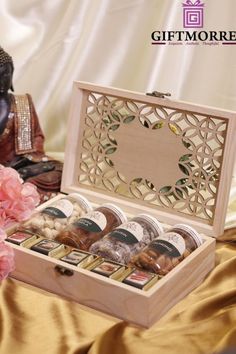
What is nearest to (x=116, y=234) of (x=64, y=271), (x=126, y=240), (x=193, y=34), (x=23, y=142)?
(x=126, y=240)

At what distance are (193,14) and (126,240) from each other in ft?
2.18

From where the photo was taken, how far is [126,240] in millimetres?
1030

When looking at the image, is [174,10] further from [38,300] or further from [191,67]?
[38,300]

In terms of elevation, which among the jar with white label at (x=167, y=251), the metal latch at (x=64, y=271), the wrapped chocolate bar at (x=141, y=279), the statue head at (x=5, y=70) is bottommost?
the metal latch at (x=64, y=271)

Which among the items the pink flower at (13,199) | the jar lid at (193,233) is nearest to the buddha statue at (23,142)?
the pink flower at (13,199)

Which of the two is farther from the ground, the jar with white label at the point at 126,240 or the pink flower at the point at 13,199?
the pink flower at the point at 13,199

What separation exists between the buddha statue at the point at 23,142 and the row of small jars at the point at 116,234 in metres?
0.20

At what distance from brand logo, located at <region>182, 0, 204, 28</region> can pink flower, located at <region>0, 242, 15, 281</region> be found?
2.50ft

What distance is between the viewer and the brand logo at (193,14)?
1454 mm

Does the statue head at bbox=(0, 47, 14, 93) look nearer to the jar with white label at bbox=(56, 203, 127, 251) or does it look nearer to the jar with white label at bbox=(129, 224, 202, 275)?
the jar with white label at bbox=(56, 203, 127, 251)

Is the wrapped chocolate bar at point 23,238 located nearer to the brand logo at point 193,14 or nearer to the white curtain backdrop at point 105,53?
the white curtain backdrop at point 105,53

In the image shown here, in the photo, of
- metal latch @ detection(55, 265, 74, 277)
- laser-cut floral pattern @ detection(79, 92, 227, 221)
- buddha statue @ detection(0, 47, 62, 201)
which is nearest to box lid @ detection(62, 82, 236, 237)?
laser-cut floral pattern @ detection(79, 92, 227, 221)

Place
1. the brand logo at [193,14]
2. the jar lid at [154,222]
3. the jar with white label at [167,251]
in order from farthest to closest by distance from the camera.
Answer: the brand logo at [193,14] → the jar lid at [154,222] → the jar with white label at [167,251]

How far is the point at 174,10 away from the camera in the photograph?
1441 mm
